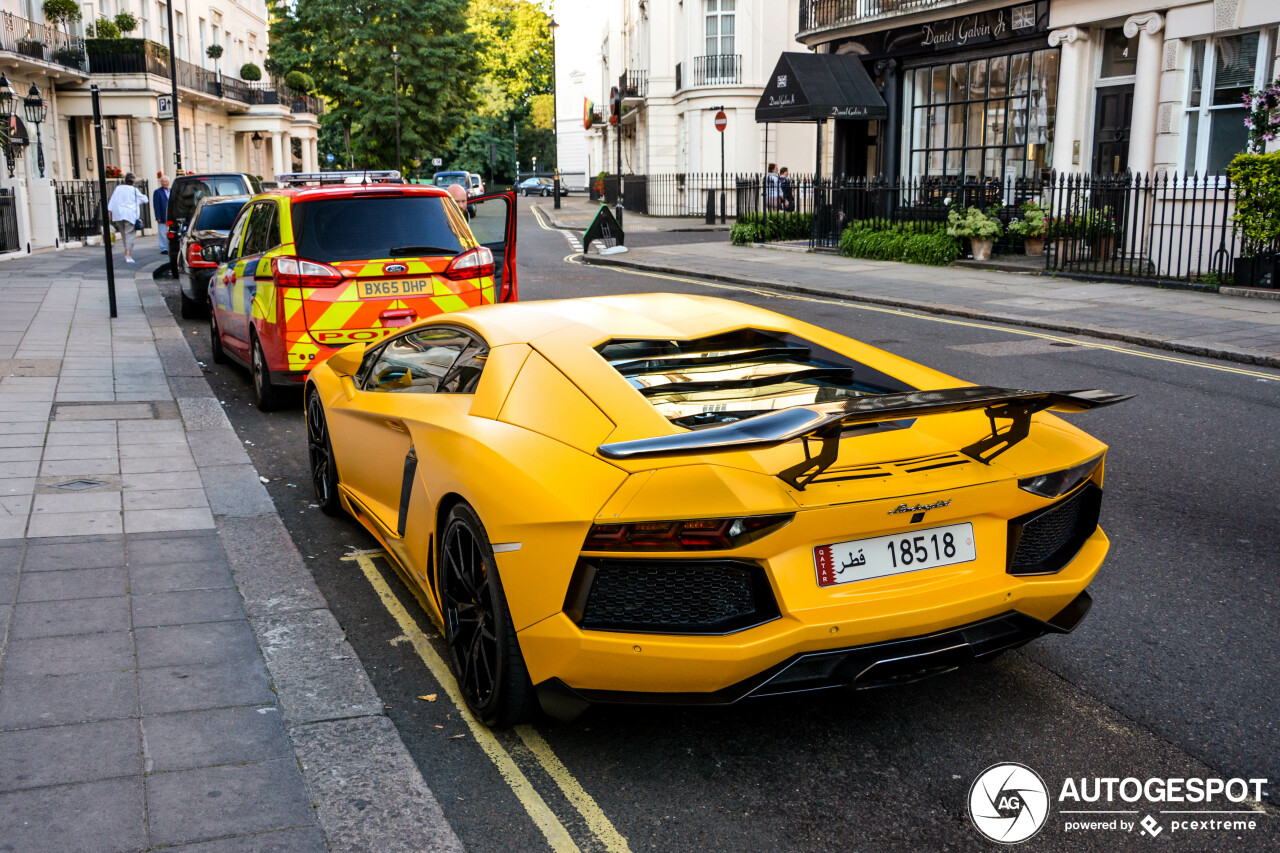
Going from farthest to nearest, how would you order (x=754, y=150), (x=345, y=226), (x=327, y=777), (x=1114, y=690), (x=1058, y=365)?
(x=754, y=150) < (x=1058, y=365) < (x=345, y=226) < (x=1114, y=690) < (x=327, y=777)

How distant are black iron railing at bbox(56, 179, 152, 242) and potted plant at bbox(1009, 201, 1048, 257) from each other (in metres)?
23.1

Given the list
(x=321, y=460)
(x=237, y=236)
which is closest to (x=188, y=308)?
(x=237, y=236)

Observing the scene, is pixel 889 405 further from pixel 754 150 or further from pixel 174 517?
pixel 754 150

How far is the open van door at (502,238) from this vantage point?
11.0 meters

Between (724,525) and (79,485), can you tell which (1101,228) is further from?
(724,525)

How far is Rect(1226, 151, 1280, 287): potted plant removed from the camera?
14977 mm

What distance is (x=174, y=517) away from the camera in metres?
6.06

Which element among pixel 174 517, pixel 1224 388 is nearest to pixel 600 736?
pixel 174 517

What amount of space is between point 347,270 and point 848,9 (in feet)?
68.3

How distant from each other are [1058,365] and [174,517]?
8.17 metres

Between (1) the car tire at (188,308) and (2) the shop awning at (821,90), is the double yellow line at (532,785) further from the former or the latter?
(2) the shop awning at (821,90)

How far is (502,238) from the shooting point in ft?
38.2

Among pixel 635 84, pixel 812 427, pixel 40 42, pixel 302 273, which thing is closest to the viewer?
pixel 812 427

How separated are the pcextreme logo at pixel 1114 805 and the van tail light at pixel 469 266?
21.1 ft
